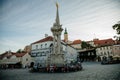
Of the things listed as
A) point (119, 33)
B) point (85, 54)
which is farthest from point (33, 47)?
point (119, 33)

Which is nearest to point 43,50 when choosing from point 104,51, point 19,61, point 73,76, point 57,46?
point 19,61

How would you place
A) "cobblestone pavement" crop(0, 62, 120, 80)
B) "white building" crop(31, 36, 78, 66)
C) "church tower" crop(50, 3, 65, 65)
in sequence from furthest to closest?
"white building" crop(31, 36, 78, 66) < "church tower" crop(50, 3, 65, 65) < "cobblestone pavement" crop(0, 62, 120, 80)

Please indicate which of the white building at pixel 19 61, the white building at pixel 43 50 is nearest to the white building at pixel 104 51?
the white building at pixel 43 50

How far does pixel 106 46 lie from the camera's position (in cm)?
5784

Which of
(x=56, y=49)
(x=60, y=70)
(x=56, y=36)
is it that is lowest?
(x=60, y=70)

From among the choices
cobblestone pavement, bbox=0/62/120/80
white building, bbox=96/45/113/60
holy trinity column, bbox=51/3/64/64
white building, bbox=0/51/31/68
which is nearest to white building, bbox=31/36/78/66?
white building, bbox=0/51/31/68

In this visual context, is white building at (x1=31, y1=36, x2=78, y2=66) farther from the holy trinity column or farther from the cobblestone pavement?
the cobblestone pavement

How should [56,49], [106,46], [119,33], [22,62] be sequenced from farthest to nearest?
[106,46], [22,62], [56,49], [119,33]

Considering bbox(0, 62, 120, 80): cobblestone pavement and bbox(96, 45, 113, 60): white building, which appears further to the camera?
bbox(96, 45, 113, 60): white building

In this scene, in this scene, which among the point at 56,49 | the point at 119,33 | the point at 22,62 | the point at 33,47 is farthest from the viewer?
the point at 33,47

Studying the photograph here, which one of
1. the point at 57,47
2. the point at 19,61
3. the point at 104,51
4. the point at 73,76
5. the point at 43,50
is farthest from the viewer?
the point at 104,51

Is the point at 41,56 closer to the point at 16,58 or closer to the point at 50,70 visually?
the point at 16,58

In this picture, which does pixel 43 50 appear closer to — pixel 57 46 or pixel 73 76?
pixel 57 46

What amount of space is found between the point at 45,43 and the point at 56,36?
1968cm
